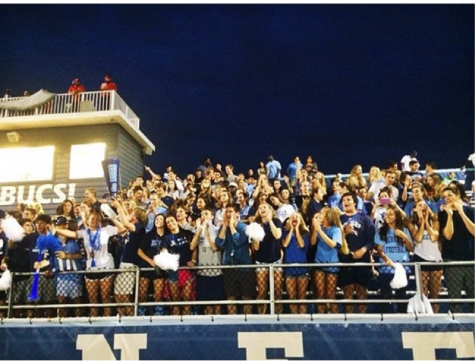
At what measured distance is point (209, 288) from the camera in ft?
18.9

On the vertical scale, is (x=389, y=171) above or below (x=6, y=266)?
above

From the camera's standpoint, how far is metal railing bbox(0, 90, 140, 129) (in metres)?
15.6

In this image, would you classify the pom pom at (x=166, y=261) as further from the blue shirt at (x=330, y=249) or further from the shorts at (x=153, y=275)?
the blue shirt at (x=330, y=249)

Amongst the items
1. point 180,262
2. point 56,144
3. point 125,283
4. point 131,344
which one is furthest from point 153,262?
point 56,144

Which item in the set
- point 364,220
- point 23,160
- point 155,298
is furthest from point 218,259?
point 23,160

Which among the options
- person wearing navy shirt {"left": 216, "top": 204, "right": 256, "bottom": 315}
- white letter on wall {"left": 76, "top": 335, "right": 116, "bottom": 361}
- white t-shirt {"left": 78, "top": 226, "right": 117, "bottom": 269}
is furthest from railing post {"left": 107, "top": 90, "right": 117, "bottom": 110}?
white letter on wall {"left": 76, "top": 335, "right": 116, "bottom": 361}

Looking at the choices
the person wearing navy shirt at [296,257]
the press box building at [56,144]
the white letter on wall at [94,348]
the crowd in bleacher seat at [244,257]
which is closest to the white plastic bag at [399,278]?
the crowd in bleacher seat at [244,257]

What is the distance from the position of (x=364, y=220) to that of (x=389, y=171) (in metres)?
3.53

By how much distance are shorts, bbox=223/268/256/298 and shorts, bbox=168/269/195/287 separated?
0.45m

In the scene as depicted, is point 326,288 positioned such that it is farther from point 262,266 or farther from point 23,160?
point 23,160

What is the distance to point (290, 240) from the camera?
577 centimetres

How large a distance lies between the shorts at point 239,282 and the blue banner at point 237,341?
453 millimetres

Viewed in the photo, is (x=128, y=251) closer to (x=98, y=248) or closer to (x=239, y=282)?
(x=98, y=248)

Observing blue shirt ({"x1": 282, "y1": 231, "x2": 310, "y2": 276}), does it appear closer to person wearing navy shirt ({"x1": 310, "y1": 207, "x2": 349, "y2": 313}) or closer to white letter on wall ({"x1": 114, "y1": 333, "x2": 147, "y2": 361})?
person wearing navy shirt ({"x1": 310, "y1": 207, "x2": 349, "y2": 313})
